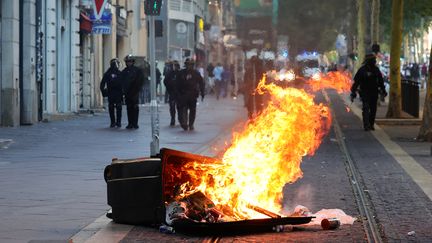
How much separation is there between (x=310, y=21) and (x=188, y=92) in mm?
82980

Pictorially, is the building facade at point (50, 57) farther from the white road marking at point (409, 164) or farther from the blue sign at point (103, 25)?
the white road marking at point (409, 164)

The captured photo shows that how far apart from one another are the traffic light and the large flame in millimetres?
5609

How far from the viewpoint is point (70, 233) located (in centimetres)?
1054

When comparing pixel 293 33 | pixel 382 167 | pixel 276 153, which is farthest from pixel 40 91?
pixel 293 33

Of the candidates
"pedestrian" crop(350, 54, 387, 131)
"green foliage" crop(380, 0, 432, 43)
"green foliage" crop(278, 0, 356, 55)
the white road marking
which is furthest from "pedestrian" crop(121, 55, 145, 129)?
"green foliage" crop(278, 0, 356, 55)

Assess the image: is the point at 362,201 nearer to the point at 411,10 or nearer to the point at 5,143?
the point at 5,143

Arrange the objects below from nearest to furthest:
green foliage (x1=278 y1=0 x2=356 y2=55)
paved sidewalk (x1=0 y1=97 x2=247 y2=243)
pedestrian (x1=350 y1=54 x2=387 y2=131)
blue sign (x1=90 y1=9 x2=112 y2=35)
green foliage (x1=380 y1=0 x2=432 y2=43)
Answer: paved sidewalk (x1=0 y1=97 x2=247 y2=243), pedestrian (x1=350 y1=54 x2=387 y2=131), blue sign (x1=90 y1=9 x2=112 y2=35), green foliage (x1=380 y1=0 x2=432 y2=43), green foliage (x1=278 y1=0 x2=356 y2=55)

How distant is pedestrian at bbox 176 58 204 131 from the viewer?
1134 inches

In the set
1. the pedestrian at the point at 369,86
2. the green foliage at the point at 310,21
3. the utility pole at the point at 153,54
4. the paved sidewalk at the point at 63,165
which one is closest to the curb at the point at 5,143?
the paved sidewalk at the point at 63,165

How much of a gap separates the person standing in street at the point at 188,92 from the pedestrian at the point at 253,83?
1.37 m

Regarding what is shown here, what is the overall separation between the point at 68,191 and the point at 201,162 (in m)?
3.61

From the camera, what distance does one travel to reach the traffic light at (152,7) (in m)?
18.9

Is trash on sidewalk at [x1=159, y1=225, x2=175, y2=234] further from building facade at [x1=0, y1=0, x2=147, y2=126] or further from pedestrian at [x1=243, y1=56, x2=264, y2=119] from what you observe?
building facade at [x1=0, y1=0, x2=147, y2=126]

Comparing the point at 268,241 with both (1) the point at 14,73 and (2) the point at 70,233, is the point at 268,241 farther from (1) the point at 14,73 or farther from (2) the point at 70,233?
(1) the point at 14,73
